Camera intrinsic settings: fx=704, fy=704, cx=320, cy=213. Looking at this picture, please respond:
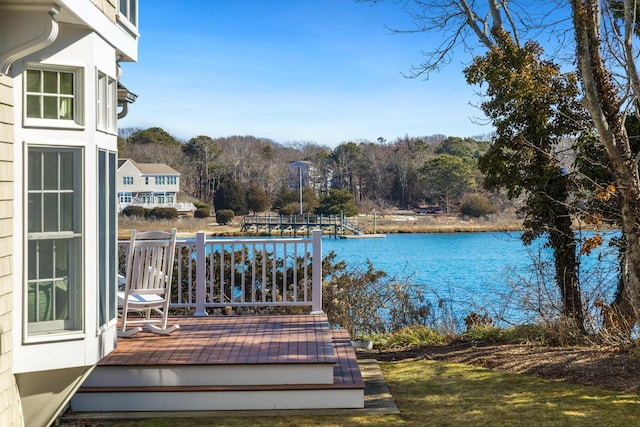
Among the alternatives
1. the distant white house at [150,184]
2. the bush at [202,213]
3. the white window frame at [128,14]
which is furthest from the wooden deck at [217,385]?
the distant white house at [150,184]

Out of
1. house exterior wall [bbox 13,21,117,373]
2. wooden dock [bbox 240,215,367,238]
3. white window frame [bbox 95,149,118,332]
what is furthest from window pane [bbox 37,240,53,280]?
wooden dock [bbox 240,215,367,238]

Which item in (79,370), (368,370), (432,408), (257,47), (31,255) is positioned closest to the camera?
(31,255)

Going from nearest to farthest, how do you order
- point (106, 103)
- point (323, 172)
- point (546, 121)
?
point (106, 103) → point (546, 121) → point (323, 172)

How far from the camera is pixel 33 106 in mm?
3879

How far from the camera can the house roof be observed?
4450cm

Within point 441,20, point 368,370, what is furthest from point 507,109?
point 368,370

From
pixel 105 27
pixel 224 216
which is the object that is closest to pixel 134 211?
pixel 224 216

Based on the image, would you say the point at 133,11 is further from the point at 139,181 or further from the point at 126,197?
the point at 126,197

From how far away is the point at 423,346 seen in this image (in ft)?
25.1

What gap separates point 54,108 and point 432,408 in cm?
334

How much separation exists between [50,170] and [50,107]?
13.9 inches

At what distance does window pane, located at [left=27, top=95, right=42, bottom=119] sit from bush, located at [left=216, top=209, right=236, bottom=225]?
38140 mm

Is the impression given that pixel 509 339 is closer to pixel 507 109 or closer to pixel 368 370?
pixel 368 370

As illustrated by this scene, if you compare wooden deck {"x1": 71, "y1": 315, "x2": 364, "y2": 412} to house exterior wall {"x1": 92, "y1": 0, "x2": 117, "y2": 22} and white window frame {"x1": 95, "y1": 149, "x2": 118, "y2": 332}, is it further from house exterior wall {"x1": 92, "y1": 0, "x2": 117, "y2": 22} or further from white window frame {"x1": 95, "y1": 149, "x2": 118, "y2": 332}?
house exterior wall {"x1": 92, "y1": 0, "x2": 117, "y2": 22}
